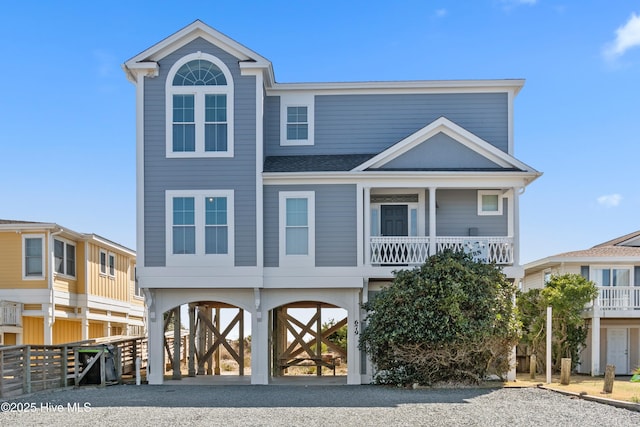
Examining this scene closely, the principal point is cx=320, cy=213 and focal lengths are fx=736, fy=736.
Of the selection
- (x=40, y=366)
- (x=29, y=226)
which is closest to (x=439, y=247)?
(x=40, y=366)

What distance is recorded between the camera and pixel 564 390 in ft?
58.1

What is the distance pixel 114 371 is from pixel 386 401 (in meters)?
8.78

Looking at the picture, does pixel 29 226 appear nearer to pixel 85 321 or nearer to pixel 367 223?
pixel 85 321

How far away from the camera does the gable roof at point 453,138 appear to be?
68.4 ft

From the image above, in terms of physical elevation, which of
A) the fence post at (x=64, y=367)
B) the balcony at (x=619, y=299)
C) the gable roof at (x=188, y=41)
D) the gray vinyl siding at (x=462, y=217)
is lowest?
the fence post at (x=64, y=367)

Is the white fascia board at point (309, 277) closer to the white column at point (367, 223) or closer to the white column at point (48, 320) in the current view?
the white column at point (367, 223)

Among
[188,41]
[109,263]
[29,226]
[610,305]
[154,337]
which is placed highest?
[188,41]

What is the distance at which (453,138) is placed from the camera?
21.2 metres

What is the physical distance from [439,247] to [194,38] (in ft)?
30.0

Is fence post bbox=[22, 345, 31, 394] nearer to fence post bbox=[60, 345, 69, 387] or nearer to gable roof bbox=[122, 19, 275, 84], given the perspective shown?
fence post bbox=[60, 345, 69, 387]

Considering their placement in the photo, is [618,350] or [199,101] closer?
[199,101]

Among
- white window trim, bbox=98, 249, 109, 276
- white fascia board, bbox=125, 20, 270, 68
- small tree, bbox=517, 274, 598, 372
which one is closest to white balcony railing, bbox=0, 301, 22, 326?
white window trim, bbox=98, 249, 109, 276

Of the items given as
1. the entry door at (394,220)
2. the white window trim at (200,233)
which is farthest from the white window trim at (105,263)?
the entry door at (394,220)

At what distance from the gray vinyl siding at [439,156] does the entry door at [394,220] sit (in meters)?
1.70
